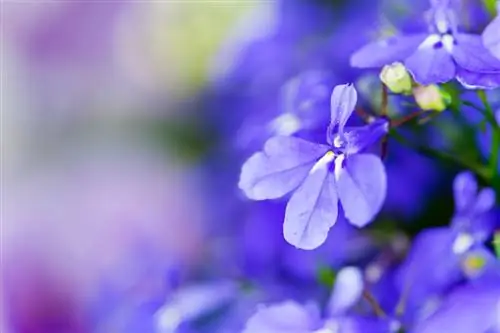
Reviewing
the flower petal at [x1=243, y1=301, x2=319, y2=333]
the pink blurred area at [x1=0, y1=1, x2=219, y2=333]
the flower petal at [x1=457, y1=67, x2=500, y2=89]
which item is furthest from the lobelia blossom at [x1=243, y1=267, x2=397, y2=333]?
the pink blurred area at [x1=0, y1=1, x2=219, y2=333]

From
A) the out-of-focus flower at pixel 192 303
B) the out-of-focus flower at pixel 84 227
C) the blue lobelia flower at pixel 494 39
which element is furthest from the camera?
the out-of-focus flower at pixel 84 227

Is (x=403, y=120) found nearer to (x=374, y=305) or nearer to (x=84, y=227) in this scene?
(x=374, y=305)

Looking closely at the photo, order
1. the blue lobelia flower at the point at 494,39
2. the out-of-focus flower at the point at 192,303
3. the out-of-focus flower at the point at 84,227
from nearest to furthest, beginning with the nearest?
the blue lobelia flower at the point at 494,39 < the out-of-focus flower at the point at 192,303 < the out-of-focus flower at the point at 84,227

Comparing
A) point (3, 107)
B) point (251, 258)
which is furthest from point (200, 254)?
point (3, 107)

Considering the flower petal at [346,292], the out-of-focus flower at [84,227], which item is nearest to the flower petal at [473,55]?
the flower petal at [346,292]

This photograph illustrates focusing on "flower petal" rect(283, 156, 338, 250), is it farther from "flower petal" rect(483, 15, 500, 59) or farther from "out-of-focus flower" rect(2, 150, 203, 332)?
"out-of-focus flower" rect(2, 150, 203, 332)

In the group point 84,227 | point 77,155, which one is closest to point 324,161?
point 84,227

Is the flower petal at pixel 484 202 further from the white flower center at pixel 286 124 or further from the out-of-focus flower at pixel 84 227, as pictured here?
the out-of-focus flower at pixel 84 227
